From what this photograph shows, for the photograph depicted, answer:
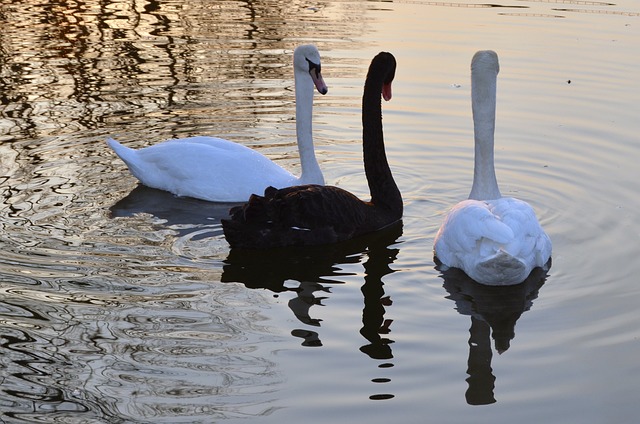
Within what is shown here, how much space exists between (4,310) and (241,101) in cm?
653

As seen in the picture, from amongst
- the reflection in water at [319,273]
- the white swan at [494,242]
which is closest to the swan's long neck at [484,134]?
the white swan at [494,242]

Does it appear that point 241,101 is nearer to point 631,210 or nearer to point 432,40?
point 432,40

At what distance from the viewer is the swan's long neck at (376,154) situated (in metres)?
8.64

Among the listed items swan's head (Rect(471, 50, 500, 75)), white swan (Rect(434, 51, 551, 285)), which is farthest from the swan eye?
white swan (Rect(434, 51, 551, 285))

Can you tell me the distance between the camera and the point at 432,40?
1589 cm

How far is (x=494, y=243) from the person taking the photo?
6926 millimetres

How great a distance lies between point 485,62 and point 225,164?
249 centimetres

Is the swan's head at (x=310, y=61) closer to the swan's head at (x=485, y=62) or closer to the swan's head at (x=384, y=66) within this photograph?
the swan's head at (x=384, y=66)

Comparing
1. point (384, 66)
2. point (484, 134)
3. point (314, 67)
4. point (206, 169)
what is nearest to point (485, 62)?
point (484, 134)

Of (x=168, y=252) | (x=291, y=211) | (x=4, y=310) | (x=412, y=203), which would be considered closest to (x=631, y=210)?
(x=412, y=203)

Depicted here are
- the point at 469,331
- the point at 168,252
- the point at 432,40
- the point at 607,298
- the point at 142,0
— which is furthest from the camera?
the point at 142,0

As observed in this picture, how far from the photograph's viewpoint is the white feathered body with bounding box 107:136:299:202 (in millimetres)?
9062

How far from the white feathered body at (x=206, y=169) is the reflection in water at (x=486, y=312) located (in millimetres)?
2327

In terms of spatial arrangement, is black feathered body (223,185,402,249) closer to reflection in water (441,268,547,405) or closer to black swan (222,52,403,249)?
black swan (222,52,403,249)
